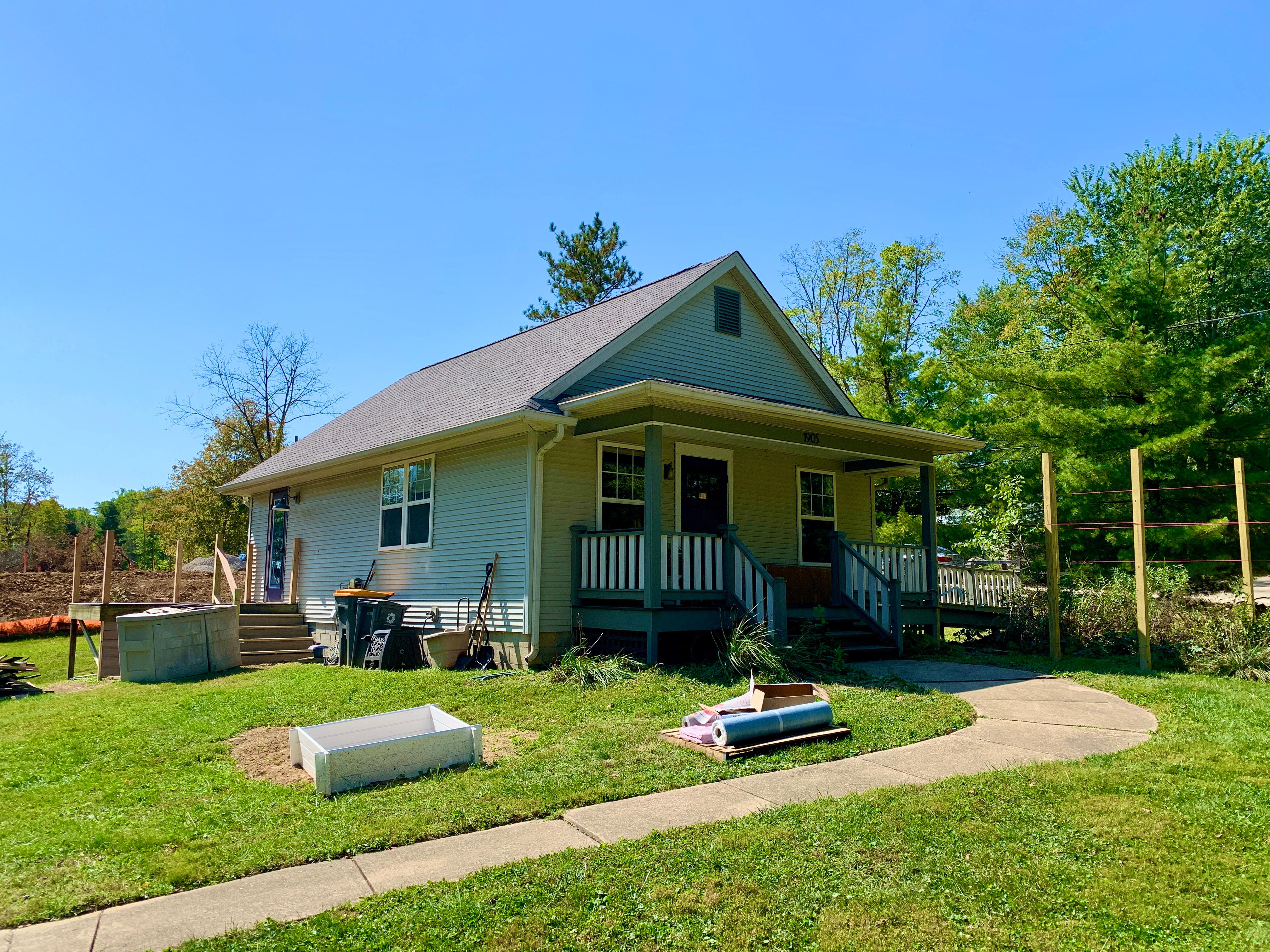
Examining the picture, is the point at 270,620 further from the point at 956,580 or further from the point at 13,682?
the point at 956,580

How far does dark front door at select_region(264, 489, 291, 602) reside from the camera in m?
17.7

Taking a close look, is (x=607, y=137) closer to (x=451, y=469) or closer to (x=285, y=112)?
(x=285, y=112)

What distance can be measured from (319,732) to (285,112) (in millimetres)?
10868

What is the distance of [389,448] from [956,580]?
9512 millimetres

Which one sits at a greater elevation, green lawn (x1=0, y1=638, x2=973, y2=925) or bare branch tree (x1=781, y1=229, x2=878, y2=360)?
bare branch tree (x1=781, y1=229, x2=878, y2=360)

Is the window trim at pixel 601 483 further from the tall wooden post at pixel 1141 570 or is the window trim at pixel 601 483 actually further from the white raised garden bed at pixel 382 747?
the tall wooden post at pixel 1141 570

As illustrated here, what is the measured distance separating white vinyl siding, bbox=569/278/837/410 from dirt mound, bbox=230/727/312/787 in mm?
6015

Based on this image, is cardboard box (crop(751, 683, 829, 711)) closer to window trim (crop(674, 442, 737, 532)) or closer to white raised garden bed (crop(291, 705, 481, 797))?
white raised garden bed (crop(291, 705, 481, 797))

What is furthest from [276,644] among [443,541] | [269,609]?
[443,541]

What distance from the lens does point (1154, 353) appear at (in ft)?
56.6

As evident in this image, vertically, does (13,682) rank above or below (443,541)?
below

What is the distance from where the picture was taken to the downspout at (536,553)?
36.0ft

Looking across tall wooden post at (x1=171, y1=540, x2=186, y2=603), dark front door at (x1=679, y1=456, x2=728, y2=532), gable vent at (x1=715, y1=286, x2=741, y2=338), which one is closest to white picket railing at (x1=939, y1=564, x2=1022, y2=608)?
dark front door at (x1=679, y1=456, x2=728, y2=532)

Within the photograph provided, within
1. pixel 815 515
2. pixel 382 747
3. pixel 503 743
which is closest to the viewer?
pixel 382 747
